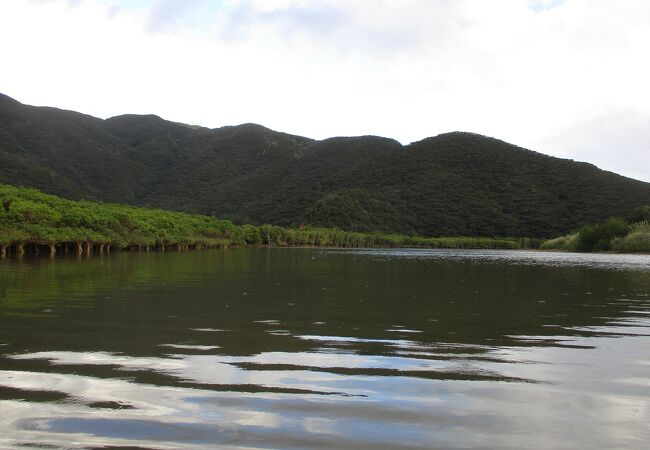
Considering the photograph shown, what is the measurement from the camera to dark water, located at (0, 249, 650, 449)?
452 centimetres

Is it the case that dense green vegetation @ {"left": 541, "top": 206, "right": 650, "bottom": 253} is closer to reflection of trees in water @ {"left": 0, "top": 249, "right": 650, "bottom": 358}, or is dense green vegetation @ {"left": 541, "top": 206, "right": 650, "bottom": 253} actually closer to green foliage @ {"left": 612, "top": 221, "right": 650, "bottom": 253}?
green foliage @ {"left": 612, "top": 221, "right": 650, "bottom": 253}

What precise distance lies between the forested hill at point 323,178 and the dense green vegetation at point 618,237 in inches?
745

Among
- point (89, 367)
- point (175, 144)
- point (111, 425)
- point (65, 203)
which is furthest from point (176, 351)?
point (175, 144)

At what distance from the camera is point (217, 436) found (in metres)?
4.41

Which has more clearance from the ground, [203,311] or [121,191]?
[121,191]

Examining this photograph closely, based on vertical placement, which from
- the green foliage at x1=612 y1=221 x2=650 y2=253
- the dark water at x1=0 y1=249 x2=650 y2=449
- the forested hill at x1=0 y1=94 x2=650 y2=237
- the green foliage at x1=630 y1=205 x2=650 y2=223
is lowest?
the dark water at x1=0 y1=249 x2=650 y2=449

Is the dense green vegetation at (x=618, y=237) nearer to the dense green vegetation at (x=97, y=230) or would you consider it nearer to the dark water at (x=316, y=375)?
the dense green vegetation at (x=97, y=230)

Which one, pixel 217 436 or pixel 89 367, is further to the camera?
pixel 89 367

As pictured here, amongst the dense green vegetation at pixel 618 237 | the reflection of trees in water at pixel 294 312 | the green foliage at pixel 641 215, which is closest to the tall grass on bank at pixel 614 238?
the dense green vegetation at pixel 618 237

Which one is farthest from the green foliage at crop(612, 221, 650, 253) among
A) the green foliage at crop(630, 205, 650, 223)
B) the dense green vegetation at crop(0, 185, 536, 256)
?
the dense green vegetation at crop(0, 185, 536, 256)

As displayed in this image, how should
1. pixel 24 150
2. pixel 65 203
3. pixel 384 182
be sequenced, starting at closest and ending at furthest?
pixel 65 203
pixel 24 150
pixel 384 182

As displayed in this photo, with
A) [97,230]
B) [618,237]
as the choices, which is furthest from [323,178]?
[97,230]

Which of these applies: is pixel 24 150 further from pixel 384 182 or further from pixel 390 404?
pixel 390 404

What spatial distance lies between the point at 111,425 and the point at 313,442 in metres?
1.68
